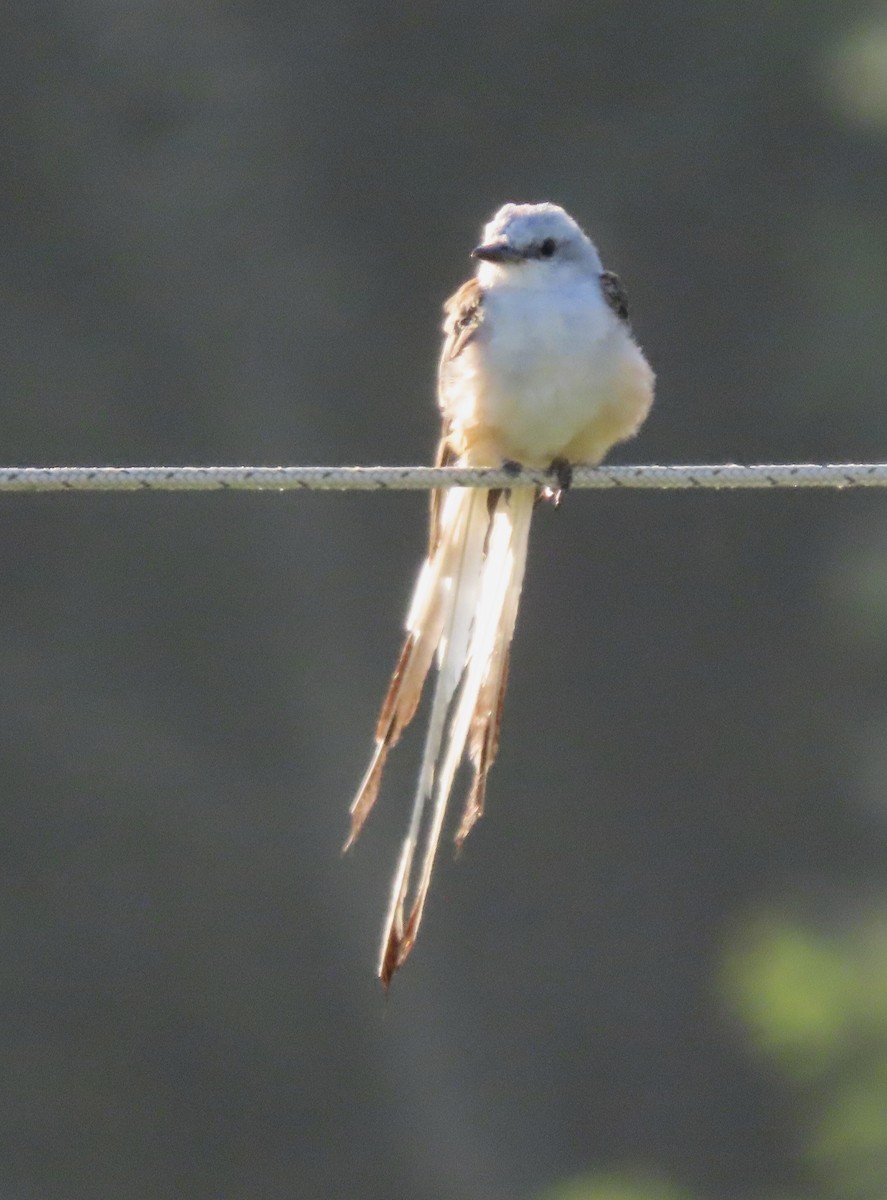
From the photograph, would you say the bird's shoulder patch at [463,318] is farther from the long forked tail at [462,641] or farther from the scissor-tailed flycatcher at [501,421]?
the long forked tail at [462,641]

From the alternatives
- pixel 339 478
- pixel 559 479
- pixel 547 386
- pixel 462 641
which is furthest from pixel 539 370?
pixel 339 478

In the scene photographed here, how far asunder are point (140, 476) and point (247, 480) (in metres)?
0.13

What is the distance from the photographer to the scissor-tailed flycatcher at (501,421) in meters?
3.09

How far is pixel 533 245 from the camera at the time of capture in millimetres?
3227

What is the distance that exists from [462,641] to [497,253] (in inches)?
21.7

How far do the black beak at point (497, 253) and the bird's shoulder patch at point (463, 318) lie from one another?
0.06m

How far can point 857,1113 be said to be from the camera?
3812 millimetres

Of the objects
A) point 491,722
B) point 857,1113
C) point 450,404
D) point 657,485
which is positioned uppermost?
point 450,404

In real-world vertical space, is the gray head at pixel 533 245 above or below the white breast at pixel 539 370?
above

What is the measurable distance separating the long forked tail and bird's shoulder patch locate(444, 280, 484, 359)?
0.71ft

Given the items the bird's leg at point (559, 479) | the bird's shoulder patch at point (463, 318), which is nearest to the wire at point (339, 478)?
the bird's leg at point (559, 479)

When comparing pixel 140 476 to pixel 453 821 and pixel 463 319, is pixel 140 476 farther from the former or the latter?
pixel 453 821

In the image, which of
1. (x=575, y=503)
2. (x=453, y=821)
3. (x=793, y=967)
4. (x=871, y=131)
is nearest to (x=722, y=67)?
(x=871, y=131)

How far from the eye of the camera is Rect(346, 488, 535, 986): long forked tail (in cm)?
295
